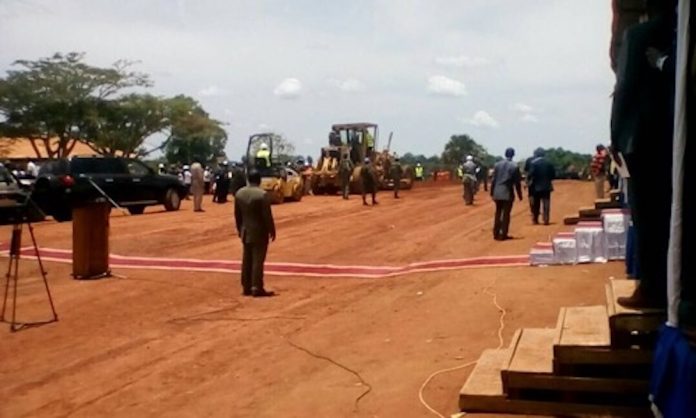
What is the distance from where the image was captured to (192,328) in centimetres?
1089

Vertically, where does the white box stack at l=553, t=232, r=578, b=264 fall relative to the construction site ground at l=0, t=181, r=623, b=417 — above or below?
above

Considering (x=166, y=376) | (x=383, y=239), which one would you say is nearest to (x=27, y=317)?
(x=166, y=376)

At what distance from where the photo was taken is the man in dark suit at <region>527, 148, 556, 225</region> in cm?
2083

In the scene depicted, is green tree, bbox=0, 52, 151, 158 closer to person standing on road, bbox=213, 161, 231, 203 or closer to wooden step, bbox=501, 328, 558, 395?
person standing on road, bbox=213, 161, 231, 203

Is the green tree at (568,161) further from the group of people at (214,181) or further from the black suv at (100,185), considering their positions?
the black suv at (100,185)

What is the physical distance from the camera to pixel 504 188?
18.7 m

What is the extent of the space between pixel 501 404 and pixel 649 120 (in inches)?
93.6

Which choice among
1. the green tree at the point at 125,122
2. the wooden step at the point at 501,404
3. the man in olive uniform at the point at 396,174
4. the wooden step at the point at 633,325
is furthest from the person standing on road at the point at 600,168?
the green tree at the point at 125,122

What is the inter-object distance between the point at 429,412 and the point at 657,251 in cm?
235

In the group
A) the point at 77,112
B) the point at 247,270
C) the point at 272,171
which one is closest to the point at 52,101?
the point at 77,112

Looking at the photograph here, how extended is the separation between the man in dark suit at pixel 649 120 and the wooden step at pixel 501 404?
1195 millimetres

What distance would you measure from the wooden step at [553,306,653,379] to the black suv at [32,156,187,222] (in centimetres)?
1950

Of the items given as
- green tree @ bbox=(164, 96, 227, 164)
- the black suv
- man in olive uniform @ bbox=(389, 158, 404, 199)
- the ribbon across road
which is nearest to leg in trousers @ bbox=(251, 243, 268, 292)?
A: the ribbon across road

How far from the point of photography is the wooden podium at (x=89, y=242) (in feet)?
48.7
